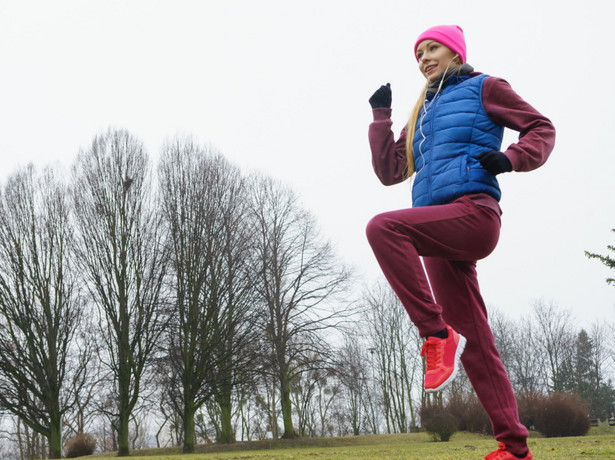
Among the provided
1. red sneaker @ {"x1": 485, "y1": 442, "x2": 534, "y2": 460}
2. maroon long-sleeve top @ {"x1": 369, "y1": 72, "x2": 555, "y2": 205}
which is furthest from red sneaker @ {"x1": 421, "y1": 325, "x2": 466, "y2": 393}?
maroon long-sleeve top @ {"x1": 369, "y1": 72, "x2": 555, "y2": 205}

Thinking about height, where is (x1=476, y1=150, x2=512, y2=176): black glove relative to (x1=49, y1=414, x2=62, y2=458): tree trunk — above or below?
above

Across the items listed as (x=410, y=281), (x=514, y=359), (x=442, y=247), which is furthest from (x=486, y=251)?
(x=514, y=359)

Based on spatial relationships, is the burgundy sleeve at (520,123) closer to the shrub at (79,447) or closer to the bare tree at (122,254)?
the bare tree at (122,254)

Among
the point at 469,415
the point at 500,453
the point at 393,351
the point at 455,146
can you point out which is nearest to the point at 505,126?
the point at 455,146

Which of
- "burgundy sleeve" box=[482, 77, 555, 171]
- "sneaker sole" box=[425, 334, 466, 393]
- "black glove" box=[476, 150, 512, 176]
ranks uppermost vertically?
"burgundy sleeve" box=[482, 77, 555, 171]

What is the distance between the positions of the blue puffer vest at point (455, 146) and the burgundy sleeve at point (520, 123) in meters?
0.05

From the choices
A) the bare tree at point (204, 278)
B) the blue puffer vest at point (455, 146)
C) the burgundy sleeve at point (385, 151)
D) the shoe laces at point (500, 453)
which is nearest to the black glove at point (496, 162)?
the blue puffer vest at point (455, 146)

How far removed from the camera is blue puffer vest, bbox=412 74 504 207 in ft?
8.40

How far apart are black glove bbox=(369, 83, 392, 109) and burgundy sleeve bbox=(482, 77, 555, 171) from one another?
55cm

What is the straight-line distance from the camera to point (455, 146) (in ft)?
8.60

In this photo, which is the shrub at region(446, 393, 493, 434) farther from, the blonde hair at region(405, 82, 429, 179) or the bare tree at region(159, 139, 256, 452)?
the blonde hair at region(405, 82, 429, 179)

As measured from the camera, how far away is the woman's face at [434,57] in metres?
2.96

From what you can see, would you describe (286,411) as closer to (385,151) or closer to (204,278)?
(204,278)

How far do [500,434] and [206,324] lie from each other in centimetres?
2104
